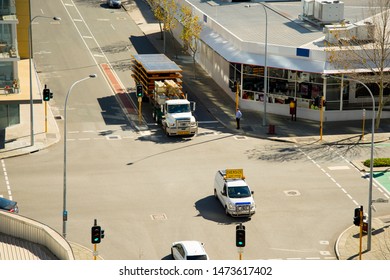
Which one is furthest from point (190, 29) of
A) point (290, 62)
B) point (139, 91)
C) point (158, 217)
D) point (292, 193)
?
point (158, 217)

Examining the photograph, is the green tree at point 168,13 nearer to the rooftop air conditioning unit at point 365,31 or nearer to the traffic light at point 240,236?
the rooftop air conditioning unit at point 365,31

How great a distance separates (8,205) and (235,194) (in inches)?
510

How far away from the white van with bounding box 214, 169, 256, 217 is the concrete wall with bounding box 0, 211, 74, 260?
16475 millimetres

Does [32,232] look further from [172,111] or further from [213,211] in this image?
[172,111]

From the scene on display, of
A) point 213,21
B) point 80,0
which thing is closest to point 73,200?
point 213,21

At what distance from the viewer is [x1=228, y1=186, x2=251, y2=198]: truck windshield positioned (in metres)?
57.2

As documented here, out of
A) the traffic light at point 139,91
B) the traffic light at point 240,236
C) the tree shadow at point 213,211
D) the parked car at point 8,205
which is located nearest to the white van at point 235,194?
the tree shadow at point 213,211

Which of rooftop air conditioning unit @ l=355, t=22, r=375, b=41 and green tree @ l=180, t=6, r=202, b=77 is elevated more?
rooftop air conditioning unit @ l=355, t=22, r=375, b=41

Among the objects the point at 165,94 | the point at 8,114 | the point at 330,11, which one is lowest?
the point at 8,114

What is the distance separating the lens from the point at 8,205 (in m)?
55.4

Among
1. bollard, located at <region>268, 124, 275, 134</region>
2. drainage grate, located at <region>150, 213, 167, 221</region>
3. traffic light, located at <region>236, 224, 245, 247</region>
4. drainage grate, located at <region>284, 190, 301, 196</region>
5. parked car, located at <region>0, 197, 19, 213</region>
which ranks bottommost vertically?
drainage grate, located at <region>150, 213, 167, 221</region>

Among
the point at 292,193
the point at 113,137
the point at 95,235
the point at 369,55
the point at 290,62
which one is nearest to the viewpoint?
the point at 95,235

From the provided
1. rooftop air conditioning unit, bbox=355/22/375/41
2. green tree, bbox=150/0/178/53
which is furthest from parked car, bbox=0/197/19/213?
green tree, bbox=150/0/178/53

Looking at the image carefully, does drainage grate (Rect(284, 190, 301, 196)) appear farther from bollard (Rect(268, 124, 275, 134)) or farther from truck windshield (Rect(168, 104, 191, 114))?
truck windshield (Rect(168, 104, 191, 114))
